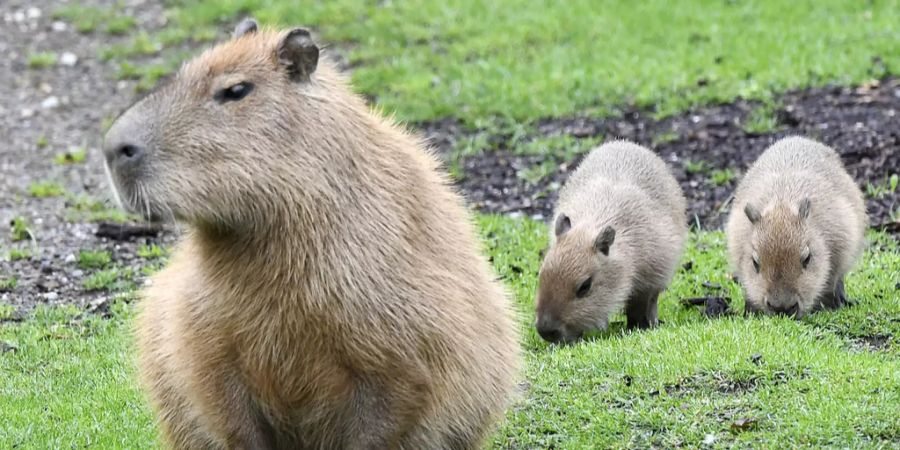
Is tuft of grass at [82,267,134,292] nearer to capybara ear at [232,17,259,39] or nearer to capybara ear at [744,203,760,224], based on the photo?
capybara ear at [744,203,760,224]

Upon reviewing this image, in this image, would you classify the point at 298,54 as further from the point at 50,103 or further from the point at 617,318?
the point at 50,103

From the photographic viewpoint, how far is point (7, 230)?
8945 mm

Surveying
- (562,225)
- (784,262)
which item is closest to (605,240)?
(562,225)

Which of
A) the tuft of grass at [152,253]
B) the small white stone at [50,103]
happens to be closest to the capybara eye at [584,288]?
the tuft of grass at [152,253]

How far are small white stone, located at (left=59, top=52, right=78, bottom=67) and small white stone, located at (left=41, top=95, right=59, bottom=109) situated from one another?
95cm

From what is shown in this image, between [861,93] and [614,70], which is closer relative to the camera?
[861,93]

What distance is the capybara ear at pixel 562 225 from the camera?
6.93 meters

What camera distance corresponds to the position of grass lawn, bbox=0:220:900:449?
5086mm

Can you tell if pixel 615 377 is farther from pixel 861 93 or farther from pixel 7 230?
pixel 861 93

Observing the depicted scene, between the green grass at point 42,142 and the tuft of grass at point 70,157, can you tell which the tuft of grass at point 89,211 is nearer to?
the tuft of grass at point 70,157

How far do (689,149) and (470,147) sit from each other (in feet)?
5.51

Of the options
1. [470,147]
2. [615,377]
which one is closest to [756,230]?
[615,377]

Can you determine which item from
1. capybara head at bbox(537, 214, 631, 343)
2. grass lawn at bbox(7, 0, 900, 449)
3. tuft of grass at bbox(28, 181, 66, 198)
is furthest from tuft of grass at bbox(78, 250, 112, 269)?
capybara head at bbox(537, 214, 631, 343)

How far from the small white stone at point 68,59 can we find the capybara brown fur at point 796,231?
25.9 feet
